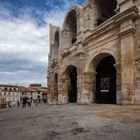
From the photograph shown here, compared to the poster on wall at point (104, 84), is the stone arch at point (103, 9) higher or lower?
higher

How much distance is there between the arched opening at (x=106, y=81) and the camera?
1184cm

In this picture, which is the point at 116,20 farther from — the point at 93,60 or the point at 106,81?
the point at 106,81

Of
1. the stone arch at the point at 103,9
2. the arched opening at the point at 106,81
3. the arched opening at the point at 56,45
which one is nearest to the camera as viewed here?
the arched opening at the point at 106,81

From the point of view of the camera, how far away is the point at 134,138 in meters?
3.11

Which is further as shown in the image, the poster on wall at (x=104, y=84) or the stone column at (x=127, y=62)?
the poster on wall at (x=104, y=84)

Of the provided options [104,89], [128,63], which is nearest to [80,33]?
[104,89]

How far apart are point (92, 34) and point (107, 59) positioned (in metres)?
2.40

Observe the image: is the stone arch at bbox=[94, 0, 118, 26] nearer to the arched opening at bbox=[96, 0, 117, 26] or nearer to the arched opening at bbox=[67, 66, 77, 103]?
the arched opening at bbox=[96, 0, 117, 26]

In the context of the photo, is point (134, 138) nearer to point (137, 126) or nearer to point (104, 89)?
point (137, 126)

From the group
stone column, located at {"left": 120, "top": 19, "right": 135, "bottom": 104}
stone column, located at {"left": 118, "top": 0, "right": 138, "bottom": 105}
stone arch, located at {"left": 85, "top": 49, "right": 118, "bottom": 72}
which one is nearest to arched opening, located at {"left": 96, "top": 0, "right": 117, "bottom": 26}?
stone arch, located at {"left": 85, "top": 49, "right": 118, "bottom": 72}

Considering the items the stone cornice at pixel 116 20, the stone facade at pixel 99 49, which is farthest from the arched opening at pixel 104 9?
the stone cornice at pixel 116 20

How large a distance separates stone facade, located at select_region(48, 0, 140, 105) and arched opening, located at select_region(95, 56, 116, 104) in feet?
0.51

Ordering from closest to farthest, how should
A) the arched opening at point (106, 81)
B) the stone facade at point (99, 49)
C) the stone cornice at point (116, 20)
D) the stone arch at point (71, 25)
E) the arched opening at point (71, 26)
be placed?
1. the stone facade at point (99, 49)
2. the stone cornice at point (116, 20)
3. the arched opening at point (106, 81)
4. the stone arch at point (71, 25)
5. the arched opening at point (71, 26)

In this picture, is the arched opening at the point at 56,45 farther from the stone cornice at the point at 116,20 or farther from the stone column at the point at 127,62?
the stone column at the point at 127,62
